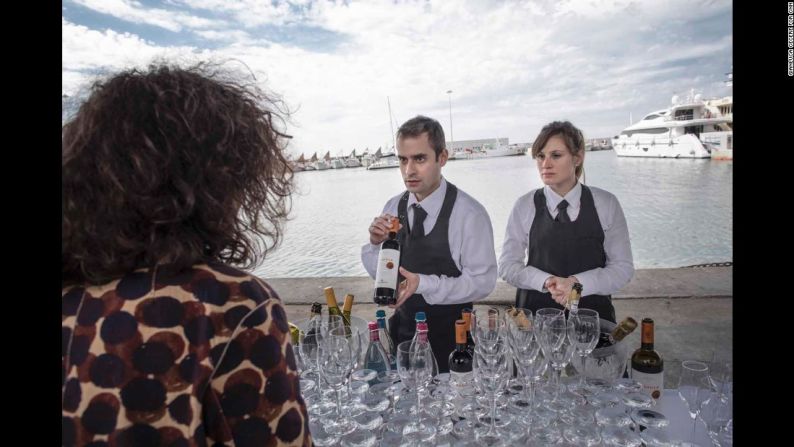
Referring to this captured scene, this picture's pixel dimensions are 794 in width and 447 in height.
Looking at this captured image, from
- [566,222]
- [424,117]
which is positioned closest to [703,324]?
[566,222]

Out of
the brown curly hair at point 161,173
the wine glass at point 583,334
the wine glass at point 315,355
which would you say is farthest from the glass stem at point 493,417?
the brown curly hair at point 161,173

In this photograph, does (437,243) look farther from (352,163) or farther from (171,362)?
(352,163)

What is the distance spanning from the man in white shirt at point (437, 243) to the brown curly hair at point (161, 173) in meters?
1.34

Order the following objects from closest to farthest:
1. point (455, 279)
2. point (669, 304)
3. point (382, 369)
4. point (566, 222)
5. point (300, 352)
Answer: point (300, 352), point (382, 369), point (455, 279), point (566, 222), point (669, 304)

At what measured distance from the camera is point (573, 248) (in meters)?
2.35

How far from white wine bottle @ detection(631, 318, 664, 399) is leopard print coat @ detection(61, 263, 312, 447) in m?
1.19

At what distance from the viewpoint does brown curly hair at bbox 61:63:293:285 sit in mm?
739

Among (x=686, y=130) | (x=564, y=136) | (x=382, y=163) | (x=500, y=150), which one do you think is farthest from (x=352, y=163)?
(x=564, y=136)

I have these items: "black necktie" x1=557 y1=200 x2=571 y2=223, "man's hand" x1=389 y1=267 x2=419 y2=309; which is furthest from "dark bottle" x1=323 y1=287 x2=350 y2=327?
"black necktie" x1=557 y1=200 x2=571 y2=223

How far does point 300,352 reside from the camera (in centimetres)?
153

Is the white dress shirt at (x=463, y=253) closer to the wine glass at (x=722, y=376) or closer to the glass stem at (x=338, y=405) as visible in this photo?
the glass stem at (x=338, y=405)

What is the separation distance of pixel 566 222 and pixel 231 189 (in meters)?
1.97

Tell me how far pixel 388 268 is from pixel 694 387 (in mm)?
1198

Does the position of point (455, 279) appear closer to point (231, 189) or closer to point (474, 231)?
point (474, 231)
